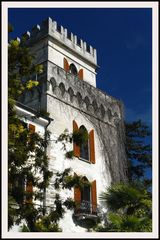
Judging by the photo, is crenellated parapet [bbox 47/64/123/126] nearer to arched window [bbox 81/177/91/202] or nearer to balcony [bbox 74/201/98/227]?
arched window [bbox 81/177/91/202]

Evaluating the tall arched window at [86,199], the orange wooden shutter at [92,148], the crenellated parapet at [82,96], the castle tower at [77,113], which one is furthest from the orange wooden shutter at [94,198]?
the crenellated parapet at [82,96]

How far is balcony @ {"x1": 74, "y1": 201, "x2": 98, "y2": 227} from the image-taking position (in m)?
18.3

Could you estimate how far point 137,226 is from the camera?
1349 cm

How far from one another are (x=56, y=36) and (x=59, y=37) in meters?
0.28

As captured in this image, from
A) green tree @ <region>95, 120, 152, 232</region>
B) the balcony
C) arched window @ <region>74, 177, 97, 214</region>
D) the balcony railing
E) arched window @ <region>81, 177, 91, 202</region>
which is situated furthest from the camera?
arched window @ <region>81, 177, 91, 202</region>

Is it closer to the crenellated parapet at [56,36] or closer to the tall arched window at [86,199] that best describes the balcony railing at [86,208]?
the tall arched window at [86,199]

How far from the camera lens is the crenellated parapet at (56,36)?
24.5 m

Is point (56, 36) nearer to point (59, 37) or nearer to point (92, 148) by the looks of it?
point (59, 37)

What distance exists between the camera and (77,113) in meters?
21.8

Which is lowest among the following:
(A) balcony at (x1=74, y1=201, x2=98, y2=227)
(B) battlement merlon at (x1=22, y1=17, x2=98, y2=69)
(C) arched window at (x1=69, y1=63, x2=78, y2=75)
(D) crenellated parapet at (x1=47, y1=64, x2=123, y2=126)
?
(A) balcony at (x1=74, y1=201, x2=98, y2=227)

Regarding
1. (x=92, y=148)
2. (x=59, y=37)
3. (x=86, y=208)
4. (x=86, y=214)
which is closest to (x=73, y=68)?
(x=59, y=37)

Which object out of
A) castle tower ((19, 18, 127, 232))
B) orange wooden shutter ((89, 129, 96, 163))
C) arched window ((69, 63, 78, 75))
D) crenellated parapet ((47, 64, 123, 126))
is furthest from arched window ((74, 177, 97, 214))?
arched window ((69, 63, 78, 75))

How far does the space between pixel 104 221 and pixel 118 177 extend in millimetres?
3382

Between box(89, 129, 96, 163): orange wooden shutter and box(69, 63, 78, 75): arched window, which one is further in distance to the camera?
box(69, 63, 78, 75): arched window
